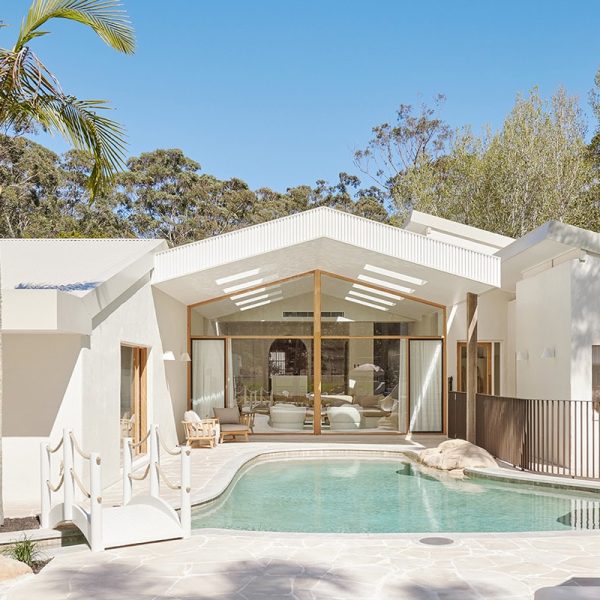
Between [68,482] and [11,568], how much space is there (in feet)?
4.97

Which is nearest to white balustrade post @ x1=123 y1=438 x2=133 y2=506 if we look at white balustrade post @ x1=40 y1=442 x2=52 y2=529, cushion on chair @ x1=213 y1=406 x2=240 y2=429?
white balustrade post @ x1=40 y1=442 x2=52 y2=529

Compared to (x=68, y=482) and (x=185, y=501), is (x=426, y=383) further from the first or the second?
(x=68, y=482)

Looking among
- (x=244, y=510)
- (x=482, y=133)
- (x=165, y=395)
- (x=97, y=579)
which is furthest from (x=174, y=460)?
(x=482, y=133)

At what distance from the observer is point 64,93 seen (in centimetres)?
769

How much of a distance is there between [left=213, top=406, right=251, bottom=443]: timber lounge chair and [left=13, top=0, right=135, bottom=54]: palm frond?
10887mm

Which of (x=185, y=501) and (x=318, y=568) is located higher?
(x=185, y=501)

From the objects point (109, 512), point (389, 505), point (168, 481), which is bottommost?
point (389, 505)

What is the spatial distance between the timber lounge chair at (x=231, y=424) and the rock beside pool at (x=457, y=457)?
191 inches

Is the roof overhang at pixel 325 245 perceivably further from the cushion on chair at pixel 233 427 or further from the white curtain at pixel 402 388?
the cushion on chair at pixel 233 427

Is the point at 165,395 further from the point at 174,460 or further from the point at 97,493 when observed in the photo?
the point at 97,493

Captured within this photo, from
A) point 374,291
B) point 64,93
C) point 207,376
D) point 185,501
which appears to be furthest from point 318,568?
point 207,376

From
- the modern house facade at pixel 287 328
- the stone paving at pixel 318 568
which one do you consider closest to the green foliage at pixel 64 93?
the modern house facade at pixel 287 328

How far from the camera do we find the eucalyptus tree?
7.30m

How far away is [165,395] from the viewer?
15.2 metres
